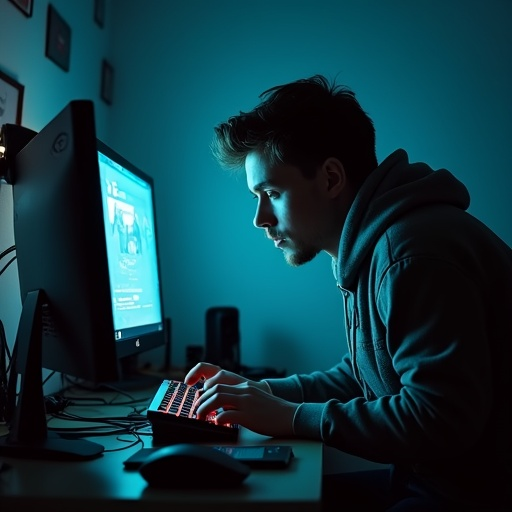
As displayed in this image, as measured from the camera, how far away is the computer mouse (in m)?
0.76

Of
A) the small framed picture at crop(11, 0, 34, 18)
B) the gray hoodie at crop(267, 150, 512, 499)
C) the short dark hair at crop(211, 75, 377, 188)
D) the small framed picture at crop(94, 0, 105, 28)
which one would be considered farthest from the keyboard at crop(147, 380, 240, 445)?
the small framed picture at crop(94, 0, 105, 28)

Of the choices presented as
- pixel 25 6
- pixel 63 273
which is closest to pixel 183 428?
pixel 63 273

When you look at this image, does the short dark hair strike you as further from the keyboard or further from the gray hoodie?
the keyboard

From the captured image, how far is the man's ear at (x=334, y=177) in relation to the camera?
124 cm

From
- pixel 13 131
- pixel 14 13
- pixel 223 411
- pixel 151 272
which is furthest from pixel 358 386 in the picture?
pixel 14 13

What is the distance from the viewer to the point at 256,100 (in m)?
2.13

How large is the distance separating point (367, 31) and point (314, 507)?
183cm

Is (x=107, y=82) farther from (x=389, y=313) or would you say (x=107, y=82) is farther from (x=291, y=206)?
(x=389, y=313)

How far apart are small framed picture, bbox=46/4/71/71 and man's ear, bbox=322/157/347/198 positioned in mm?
925

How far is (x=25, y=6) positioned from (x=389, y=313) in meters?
1.23

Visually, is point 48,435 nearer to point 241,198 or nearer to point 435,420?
point 435,420

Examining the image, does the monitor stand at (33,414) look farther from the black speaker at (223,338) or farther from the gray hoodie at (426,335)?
the black speaker at (223,338)

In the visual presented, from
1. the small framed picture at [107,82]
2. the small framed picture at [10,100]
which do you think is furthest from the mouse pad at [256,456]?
the small framed picture at [107,82]

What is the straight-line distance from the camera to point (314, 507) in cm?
71
